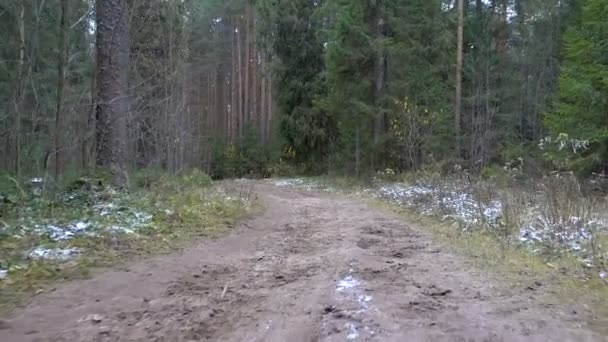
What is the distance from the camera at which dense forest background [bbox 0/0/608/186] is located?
11.0 meters

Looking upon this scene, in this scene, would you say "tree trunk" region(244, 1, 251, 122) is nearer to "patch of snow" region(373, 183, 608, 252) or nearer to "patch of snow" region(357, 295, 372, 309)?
"patch of snow" region(373, 183, 608, 252)

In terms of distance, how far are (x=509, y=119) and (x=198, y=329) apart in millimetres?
26517

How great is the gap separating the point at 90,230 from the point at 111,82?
438 centimetres

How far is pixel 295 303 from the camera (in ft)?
15.9

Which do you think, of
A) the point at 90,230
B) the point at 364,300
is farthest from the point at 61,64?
the point at 364,300

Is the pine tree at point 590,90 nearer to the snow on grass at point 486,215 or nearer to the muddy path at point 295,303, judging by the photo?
the snow on grass at point 486,215

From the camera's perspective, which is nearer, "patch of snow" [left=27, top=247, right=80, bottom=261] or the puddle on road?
the puddle on road

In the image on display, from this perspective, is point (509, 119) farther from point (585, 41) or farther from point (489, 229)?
point (489, 229)

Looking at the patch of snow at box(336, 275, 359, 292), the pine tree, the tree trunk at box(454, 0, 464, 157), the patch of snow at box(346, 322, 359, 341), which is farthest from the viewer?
the tree trunk at box(454, 0, 464, 157)

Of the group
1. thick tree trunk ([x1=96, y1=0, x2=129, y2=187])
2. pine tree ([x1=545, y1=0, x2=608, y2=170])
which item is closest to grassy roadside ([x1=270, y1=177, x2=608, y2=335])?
thick tree trunk ([x1=96, y1=0, x2=129, y2=187])

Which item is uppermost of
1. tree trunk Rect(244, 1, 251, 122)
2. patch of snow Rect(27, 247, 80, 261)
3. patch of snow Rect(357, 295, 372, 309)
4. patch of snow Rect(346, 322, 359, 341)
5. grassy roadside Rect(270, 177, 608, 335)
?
tree trunk Rect(244, 1, 251, 122)

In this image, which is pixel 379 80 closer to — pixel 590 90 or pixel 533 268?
pixel 590 90

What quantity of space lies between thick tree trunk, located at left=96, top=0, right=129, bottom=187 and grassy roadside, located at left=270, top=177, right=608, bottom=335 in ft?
21.9

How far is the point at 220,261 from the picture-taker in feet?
22.7
